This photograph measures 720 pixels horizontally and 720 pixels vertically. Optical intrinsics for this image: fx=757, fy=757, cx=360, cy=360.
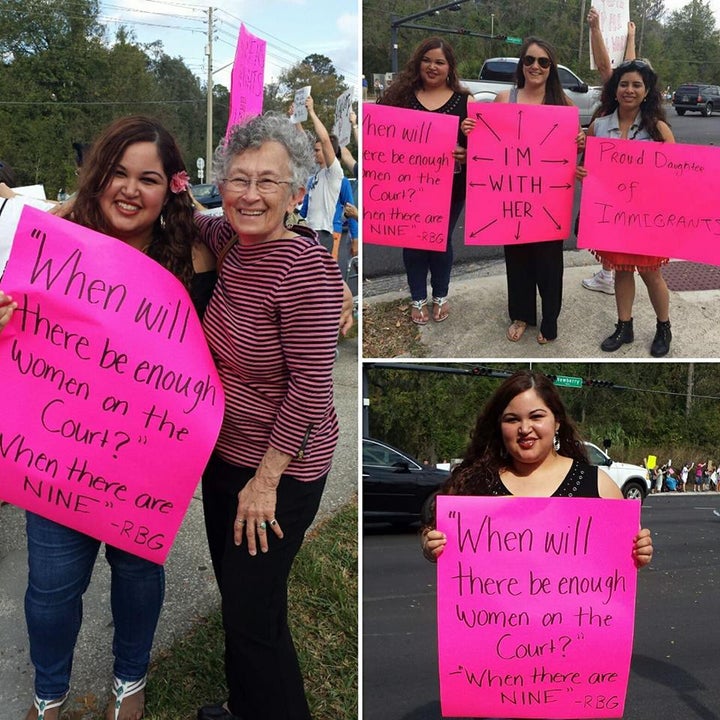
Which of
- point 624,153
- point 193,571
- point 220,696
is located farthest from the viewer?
point 624,153

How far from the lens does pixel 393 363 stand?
177 inches

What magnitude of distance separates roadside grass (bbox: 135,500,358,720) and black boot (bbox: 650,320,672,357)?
83.1 inches

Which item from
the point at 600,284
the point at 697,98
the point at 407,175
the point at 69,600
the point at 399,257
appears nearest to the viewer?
the point at 69,600

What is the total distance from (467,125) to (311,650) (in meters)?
2.60

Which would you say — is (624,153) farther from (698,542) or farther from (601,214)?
(698,542)

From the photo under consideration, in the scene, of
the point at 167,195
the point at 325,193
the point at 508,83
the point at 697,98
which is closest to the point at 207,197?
the point at 508,83

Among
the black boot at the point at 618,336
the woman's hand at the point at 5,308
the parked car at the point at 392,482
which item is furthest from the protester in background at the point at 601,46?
the parked car at the point at 392,482

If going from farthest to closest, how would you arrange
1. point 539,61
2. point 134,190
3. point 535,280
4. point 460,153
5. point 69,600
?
point 535,280, point 460,153, point 539,61, point 69,600, point 134,190

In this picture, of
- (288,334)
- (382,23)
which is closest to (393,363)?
(288,334)

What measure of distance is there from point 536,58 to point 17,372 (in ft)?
9.58

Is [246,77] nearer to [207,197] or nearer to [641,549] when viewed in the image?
[641,549]

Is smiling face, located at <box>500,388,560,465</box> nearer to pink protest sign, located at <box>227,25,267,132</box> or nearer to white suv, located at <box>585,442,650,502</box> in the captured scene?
pink protest sign, located at <box>227,25,267,132</box>

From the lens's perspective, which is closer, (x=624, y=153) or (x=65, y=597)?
(x=65, y=597)

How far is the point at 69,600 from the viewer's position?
225cm
